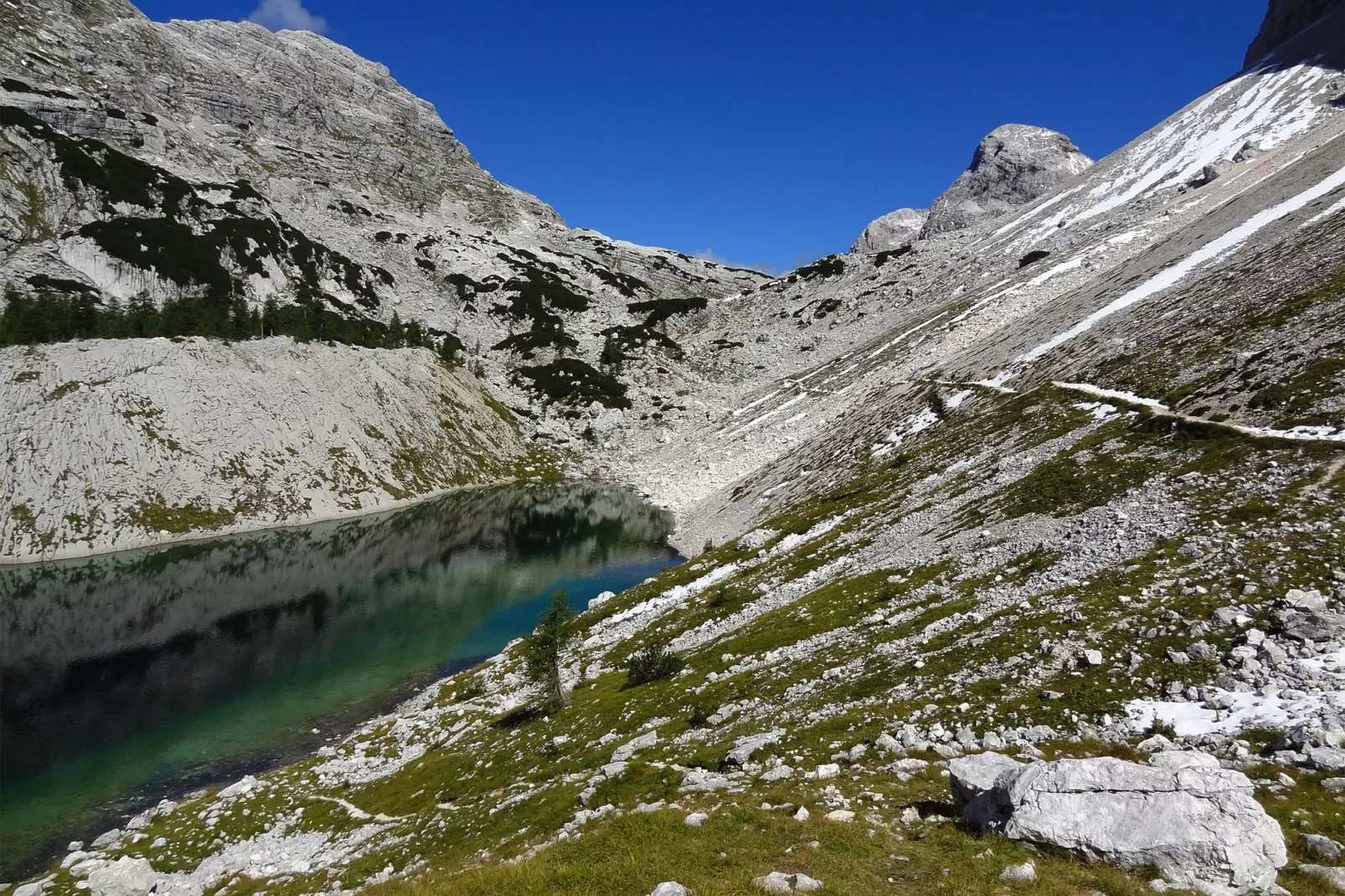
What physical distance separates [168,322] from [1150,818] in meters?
157

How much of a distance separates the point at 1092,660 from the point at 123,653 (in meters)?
75.3

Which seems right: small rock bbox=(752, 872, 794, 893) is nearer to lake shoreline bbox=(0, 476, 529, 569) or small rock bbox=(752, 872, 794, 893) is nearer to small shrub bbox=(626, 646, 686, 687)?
small shrub bbox=(626, 646, 686, 687)

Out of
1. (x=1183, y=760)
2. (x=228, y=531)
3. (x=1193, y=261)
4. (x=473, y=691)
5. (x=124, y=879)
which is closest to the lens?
(x=1183, y=760)

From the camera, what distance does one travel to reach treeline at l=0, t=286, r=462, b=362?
11231cm

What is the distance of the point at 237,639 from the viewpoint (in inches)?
2490

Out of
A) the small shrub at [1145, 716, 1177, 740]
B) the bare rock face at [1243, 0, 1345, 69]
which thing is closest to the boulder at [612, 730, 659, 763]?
the small shrub at [1145, 716, 1177, 740]

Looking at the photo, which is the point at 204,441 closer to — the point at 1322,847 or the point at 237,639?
the point at 237,639

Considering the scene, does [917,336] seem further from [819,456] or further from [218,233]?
[218,233]

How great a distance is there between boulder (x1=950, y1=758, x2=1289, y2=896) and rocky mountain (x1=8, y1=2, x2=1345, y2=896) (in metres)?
0.05

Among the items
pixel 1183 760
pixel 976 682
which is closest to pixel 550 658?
pixel 976 682

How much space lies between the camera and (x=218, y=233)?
195 metres

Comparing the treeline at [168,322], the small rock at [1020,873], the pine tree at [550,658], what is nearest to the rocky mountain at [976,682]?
the small rock at [1020,873]

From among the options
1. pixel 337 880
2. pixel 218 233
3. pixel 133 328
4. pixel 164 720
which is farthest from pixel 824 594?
pixel 218 233

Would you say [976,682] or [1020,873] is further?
[976,682]
